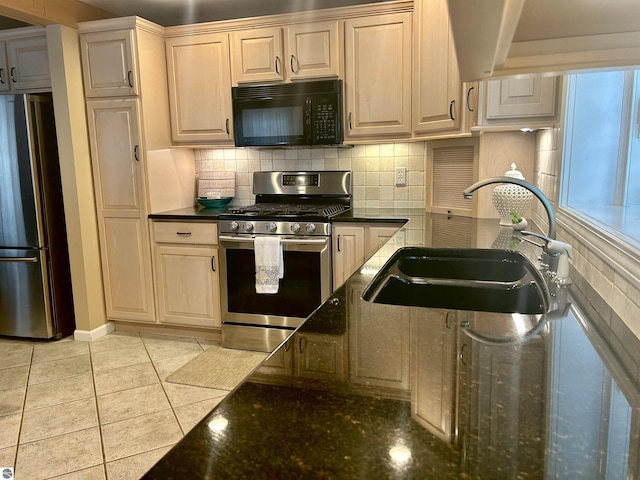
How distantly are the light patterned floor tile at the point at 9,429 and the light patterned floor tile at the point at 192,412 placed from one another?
0.72 metres

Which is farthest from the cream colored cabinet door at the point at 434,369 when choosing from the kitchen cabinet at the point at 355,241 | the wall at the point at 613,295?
the kitchen cabinet at the point at 355,241

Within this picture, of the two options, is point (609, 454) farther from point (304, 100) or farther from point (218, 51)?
point (218, 51)

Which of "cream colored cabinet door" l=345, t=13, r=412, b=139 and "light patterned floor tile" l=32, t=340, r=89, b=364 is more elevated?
"cream colored cabinet door" l=345, t=13, r=412, b=139

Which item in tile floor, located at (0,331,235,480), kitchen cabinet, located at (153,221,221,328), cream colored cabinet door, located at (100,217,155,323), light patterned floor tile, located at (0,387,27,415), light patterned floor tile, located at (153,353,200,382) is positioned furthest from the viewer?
cream colored cabinet door, located at (100,217,155,323)

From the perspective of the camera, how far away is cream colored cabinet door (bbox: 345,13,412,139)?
293 cm

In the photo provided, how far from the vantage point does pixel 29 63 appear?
10.8 ft

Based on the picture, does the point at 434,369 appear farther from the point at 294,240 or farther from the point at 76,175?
the point at 76,175

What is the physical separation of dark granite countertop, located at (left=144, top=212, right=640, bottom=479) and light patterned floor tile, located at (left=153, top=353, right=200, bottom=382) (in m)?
2.17

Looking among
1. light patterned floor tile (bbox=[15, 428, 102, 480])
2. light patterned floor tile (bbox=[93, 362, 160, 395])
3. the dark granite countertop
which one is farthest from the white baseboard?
the dark granite countertop

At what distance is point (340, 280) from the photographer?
3.04m

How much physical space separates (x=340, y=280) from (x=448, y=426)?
2471 mm

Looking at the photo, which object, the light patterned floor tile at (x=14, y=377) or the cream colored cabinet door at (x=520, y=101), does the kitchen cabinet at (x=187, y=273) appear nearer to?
the light patterned floor tile at (x=14, y=377)

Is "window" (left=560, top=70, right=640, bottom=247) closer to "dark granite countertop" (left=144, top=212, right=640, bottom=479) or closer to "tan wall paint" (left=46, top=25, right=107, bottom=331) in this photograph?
"dark granite countertop" (left=144, top=212, right=640, bottom=479)

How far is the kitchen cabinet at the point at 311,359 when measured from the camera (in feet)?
2.43
